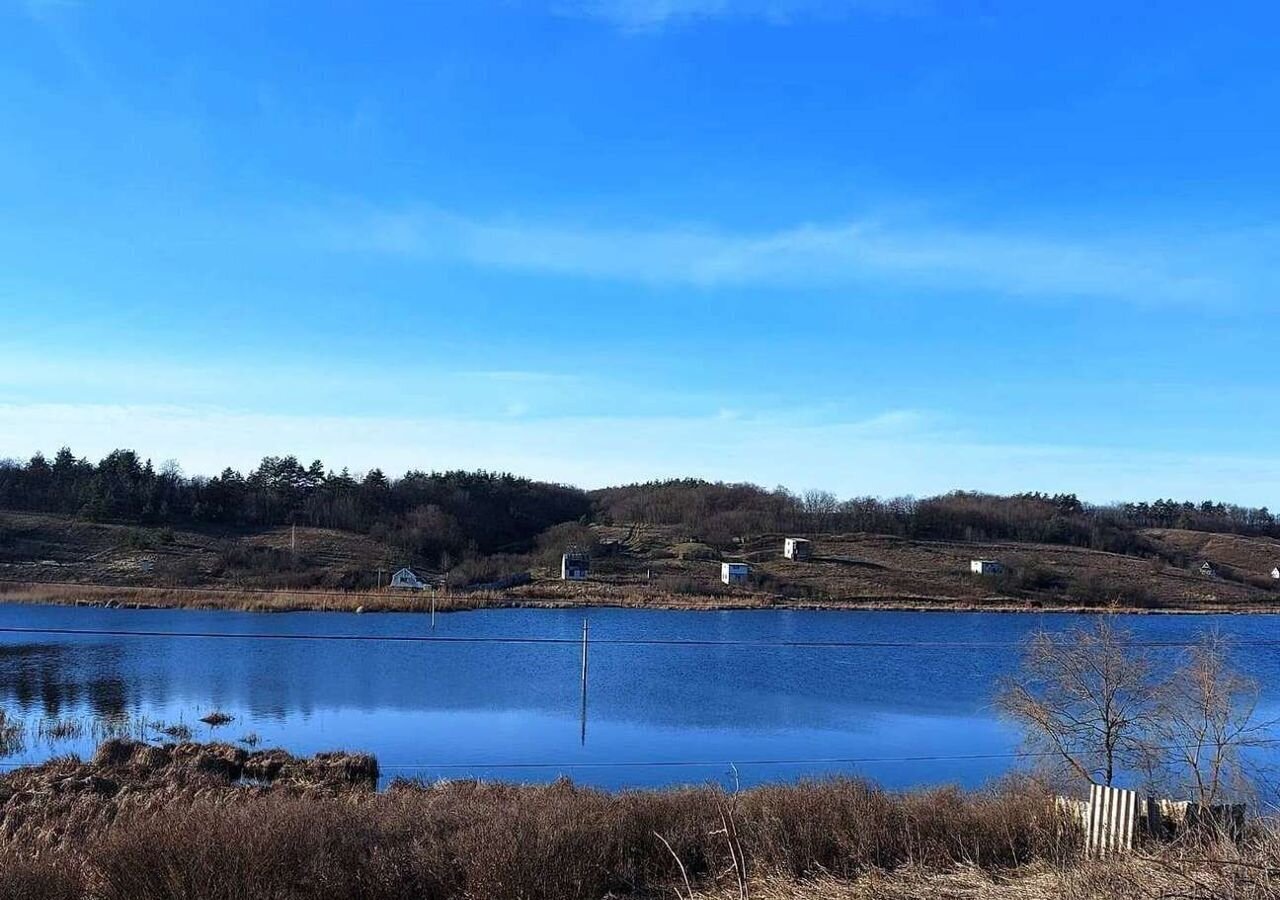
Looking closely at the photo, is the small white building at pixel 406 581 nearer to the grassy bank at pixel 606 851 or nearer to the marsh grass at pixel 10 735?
the marsh grass at pixel 10 735

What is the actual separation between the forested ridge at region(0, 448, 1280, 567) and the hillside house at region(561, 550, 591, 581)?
13.0m

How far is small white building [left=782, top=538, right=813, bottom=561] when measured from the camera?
10088cm

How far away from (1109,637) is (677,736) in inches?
402

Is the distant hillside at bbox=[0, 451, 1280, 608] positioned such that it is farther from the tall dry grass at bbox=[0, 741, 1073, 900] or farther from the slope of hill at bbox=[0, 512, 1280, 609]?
the tall dry grass at bbox=[0, 741, 1073, 900]

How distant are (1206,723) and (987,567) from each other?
8052cm

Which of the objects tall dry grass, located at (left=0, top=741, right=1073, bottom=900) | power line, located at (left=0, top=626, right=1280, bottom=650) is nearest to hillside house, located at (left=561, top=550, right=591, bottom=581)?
power line, located at (left=0, top=626, right=1280, bottom=650)

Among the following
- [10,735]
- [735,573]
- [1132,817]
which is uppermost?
[1132,817]

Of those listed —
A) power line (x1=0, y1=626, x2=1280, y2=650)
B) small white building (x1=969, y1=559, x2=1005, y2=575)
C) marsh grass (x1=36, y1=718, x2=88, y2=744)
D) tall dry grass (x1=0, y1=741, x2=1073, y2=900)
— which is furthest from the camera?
small white building (x1=969, y1=559, x2=1005, y2=575)

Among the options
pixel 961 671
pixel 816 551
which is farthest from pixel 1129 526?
pixel 961 671

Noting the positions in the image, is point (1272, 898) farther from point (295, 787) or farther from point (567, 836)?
point (295, 787)

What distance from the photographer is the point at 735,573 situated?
289 ft

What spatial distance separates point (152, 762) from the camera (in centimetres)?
1861

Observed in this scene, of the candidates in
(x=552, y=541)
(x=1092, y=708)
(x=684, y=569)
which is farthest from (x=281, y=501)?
(x=1092, y=708)

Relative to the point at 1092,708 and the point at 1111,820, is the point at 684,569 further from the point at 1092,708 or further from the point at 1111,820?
the point at 1111,820
